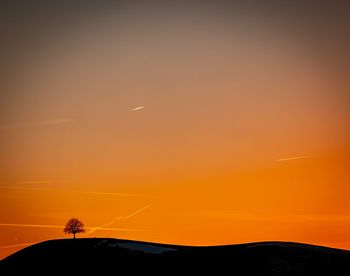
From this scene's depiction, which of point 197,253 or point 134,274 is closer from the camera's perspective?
point 134,274

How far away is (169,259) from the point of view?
100125mm

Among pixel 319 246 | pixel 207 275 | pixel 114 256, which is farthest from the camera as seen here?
pixel 319 246

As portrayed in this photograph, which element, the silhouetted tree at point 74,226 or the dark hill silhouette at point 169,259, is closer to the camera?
the dark hill silhouette at point 169,259

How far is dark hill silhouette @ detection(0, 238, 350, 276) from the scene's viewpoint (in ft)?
308

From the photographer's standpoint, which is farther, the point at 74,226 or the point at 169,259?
the point at 74,226

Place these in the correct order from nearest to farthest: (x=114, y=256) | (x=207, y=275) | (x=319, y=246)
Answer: (x=207, y=275) → (x=114, y=256) → (x=319, y=246)

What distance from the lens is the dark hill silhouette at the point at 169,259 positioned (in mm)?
94000

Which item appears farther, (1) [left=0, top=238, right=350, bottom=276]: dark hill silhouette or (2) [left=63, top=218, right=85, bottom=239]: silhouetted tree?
(2) [left=63, top=218, right=85, bottom=239]: silhouetted tree

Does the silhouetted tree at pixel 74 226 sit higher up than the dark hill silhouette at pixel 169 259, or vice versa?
the silhouetted tree at pixel 74 226

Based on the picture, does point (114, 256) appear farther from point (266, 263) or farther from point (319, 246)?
point (319, 246)

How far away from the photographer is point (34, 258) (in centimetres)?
9950

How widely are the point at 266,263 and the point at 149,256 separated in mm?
19709

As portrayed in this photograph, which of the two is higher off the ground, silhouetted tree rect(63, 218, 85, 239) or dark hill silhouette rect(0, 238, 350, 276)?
silhouetted tree rect(63, 218, 85, 239)

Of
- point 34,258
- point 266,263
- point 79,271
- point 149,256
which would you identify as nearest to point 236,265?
point 266,263
